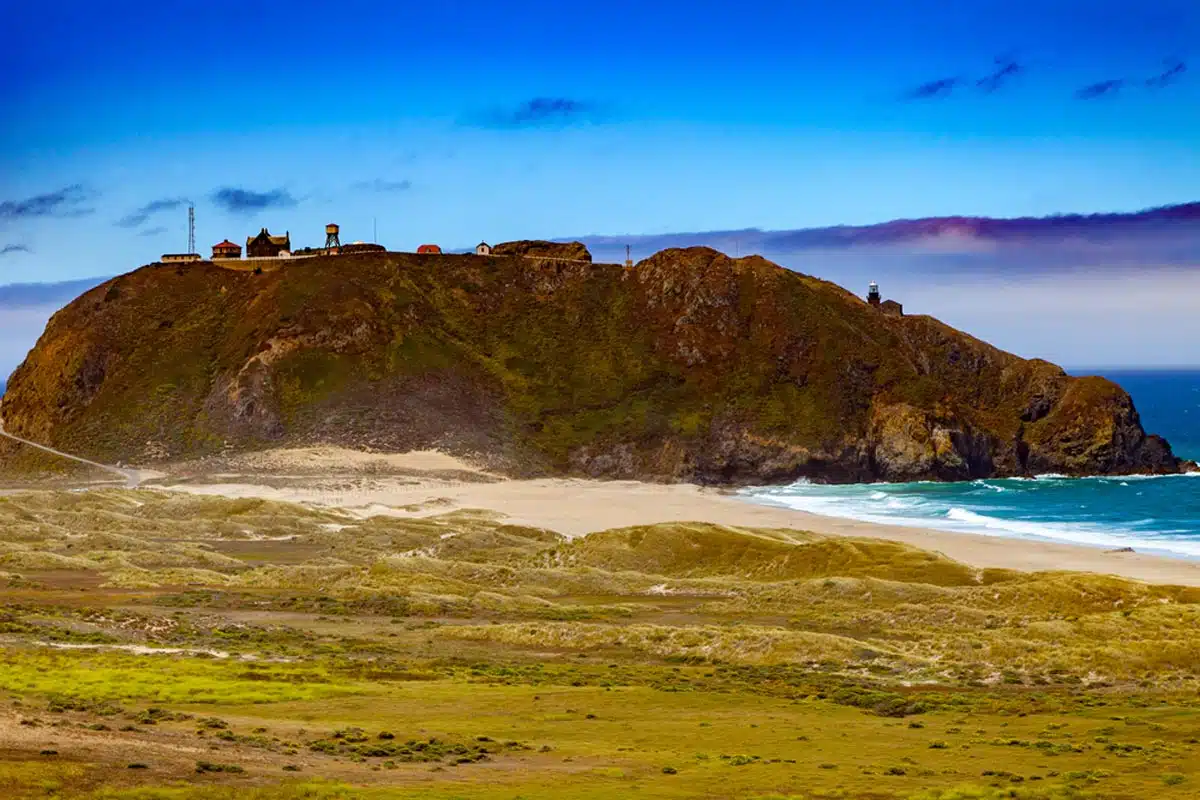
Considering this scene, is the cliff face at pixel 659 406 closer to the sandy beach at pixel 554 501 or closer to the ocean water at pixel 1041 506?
the ocean water at pixel 1041 506

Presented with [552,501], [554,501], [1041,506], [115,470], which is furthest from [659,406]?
[115,470]

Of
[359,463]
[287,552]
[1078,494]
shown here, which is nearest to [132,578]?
[287,552]

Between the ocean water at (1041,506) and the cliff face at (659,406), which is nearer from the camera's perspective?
the ocean water at (1041,506)

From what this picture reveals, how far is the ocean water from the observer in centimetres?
11606

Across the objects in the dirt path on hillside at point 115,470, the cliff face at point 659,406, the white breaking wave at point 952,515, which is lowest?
the white breaking wave at point 952,515

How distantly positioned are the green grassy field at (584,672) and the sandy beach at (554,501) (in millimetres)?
16921

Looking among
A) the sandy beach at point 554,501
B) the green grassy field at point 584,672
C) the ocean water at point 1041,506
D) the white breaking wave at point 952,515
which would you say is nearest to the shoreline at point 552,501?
the sandy beach at point 554,501

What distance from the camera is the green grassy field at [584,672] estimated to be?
3728 centimetres

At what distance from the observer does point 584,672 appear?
188ft

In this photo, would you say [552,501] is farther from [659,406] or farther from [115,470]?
[115,470]

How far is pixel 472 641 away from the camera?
65.8 metres

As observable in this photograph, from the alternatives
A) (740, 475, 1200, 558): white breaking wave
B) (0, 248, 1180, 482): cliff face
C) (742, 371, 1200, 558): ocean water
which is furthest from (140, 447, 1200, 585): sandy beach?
(0, 248, 1180, 482): cliff face

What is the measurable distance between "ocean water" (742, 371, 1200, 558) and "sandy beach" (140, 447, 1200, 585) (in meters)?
5.78

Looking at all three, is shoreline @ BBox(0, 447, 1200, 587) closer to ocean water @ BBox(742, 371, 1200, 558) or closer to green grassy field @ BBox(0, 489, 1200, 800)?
ocean water @ BBox(742, 371, 1200, 558)
